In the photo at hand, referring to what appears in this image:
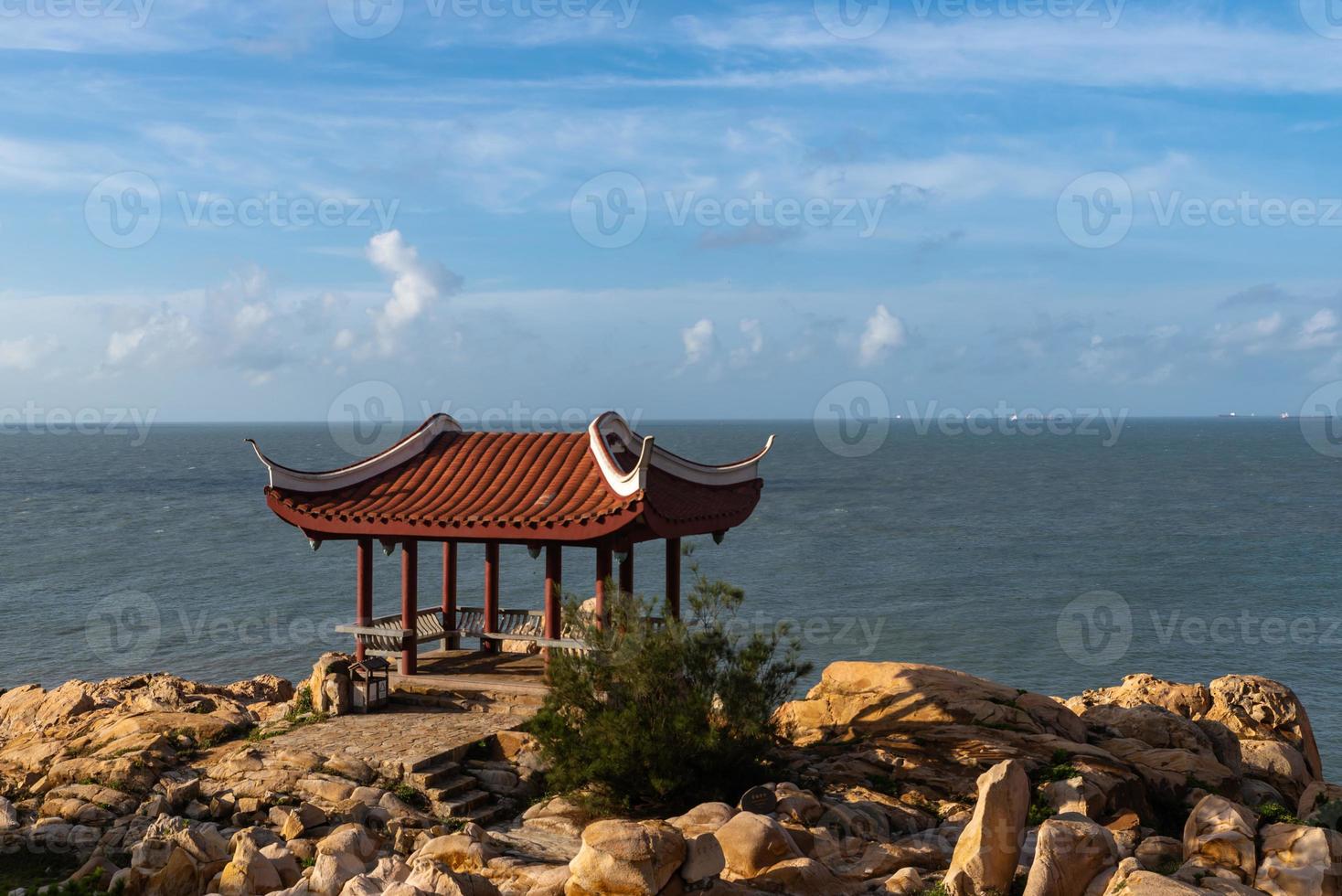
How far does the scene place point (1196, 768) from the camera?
18.9m

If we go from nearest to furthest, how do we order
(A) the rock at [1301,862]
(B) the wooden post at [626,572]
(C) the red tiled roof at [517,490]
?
(A) the rock at [1301,862] < (C) the red tiled roof at [517,490] < (B) the wooden post at [626,572]

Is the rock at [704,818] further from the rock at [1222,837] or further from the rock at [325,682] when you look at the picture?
the rock at [325,682]

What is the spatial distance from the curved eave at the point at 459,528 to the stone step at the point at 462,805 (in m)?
3.84

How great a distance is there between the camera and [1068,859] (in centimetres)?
1336

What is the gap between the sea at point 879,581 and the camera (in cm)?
4197

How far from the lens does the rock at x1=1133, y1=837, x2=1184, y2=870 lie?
47.3 feet

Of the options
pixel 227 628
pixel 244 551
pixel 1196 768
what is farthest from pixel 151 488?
pixel 1196 768

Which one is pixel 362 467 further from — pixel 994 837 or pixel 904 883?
pixel 994 837

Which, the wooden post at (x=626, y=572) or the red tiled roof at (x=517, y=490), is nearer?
the red tiled roof at (x=517, y=490)

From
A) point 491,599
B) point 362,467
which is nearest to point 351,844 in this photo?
point 362,467

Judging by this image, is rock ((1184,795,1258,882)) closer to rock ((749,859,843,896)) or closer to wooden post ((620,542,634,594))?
rock ((749,859,843,896))

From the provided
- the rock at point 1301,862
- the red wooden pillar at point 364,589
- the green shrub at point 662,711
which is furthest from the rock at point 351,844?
the rock at point 1301,862

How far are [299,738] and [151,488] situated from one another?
10192 centimetres

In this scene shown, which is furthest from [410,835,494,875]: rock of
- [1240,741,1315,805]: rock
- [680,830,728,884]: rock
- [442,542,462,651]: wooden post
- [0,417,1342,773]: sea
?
[0,417,1342,773]: sea
